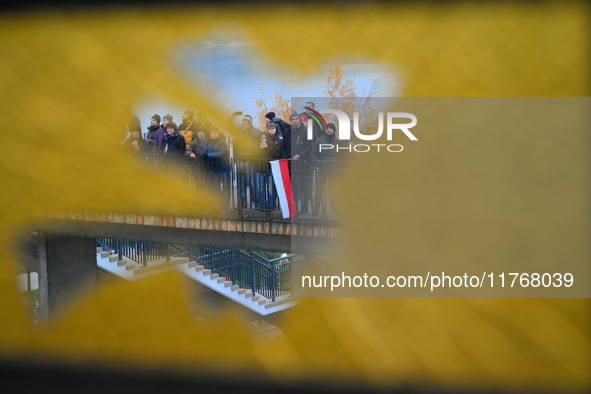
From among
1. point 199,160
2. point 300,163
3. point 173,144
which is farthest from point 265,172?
point 173,144

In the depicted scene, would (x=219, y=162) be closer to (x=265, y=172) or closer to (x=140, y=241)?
(x=265, y=172)

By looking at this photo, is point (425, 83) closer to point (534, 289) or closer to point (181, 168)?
point (534, 289)

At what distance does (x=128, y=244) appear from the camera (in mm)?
9188

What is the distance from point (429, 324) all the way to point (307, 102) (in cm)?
244

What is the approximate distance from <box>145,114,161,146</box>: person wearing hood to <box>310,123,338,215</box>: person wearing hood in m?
1.95

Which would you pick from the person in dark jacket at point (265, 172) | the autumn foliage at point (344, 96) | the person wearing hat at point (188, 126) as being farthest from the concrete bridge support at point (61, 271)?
the autumn foliage at point (344, 96)

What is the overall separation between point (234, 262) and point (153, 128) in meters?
3.39

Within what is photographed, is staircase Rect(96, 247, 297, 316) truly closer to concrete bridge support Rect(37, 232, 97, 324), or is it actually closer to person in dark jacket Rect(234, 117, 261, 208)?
concrete bridge support Rect(37, 232, 97, 324)

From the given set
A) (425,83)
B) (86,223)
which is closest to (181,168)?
(86,223)

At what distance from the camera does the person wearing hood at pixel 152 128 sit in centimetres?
678

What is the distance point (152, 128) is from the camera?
22.4 feet

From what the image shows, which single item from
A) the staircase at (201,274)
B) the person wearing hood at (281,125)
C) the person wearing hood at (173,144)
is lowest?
the staircase at (201,274)

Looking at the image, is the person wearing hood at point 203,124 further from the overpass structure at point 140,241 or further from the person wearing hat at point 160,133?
the overpass structure at point 140,241

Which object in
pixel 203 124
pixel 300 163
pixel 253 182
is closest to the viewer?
pixel 300 163
